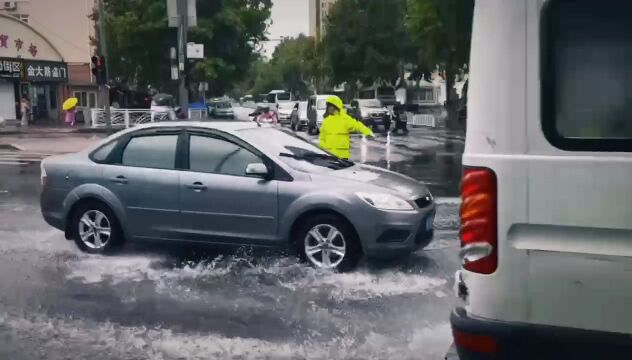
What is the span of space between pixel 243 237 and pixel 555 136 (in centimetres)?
471

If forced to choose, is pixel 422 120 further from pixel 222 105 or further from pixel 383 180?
pixel 383 180

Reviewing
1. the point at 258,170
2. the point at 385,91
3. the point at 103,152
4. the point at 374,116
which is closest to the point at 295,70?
the point at 385,91

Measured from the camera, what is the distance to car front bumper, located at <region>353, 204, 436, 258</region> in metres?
6.82

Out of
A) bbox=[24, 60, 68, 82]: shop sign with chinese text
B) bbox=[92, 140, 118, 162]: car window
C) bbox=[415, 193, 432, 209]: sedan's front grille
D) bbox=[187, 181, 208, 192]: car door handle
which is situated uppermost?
bbox=[24, 60, 68, 82]: shop sign with chinese text

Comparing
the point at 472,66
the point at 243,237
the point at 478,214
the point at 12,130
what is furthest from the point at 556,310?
the point at 12,130

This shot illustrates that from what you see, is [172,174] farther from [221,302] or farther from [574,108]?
[574,108]

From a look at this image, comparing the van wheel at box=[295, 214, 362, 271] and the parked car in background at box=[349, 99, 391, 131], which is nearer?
the van wheel at box=[295, 214, 362, 271]

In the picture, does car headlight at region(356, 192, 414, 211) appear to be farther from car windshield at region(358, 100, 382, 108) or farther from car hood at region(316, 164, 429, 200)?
car windshield at region(358, 100, 382, 108)

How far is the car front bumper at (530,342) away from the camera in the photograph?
2.92m

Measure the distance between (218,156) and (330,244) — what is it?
5.00ft

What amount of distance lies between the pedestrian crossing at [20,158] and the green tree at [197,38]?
18.2 m

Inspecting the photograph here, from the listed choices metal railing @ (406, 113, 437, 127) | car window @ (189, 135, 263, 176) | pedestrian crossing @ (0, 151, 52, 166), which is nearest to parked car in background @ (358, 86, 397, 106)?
metal railing @ (406, 113, 437, 127)

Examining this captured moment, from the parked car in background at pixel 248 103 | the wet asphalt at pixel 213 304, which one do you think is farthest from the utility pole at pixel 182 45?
the parked car in background at pixel 248 103

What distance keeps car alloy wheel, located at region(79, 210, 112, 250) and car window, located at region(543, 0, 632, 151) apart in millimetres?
6022
